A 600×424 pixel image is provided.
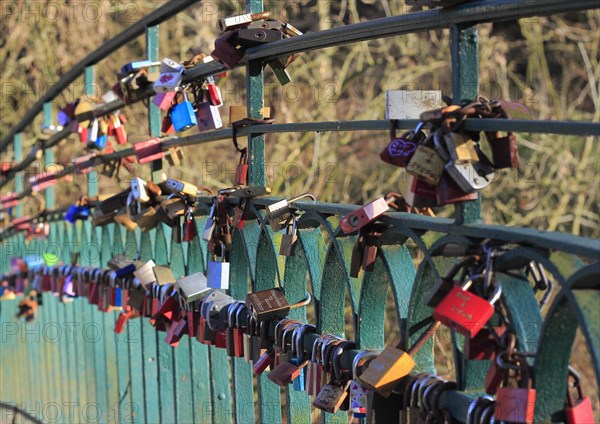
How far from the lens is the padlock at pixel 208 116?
221 centimetres

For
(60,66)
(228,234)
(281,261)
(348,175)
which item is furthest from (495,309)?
(60,66)

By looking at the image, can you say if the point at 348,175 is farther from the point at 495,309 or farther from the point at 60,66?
the point at 495,309

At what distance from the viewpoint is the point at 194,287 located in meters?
2.08

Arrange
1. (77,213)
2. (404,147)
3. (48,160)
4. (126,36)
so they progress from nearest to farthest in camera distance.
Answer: (404,147) → (126,36) → (77,213) → (48,160)

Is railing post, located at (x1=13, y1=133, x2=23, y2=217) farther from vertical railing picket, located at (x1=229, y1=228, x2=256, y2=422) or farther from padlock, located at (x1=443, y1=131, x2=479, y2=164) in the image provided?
padlock, located at (x1=443, y1=131, x2=479, y2=164)

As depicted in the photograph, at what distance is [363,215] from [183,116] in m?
1.03

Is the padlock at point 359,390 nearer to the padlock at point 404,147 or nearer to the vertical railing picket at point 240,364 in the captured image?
the padlock at point 404,147

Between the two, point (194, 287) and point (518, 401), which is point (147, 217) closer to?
point (194, 287)

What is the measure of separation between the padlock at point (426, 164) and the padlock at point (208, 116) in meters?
1.03

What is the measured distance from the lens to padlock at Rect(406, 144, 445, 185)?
122 cm

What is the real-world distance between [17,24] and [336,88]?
3216mm

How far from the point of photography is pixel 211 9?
7129mm

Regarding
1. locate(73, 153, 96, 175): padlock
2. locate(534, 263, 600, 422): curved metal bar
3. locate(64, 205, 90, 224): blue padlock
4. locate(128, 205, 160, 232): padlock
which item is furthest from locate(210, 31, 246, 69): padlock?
locate(64, 205, 90, 224): blue padlock

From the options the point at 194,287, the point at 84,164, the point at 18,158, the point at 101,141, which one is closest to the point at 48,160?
the point at 18,158
